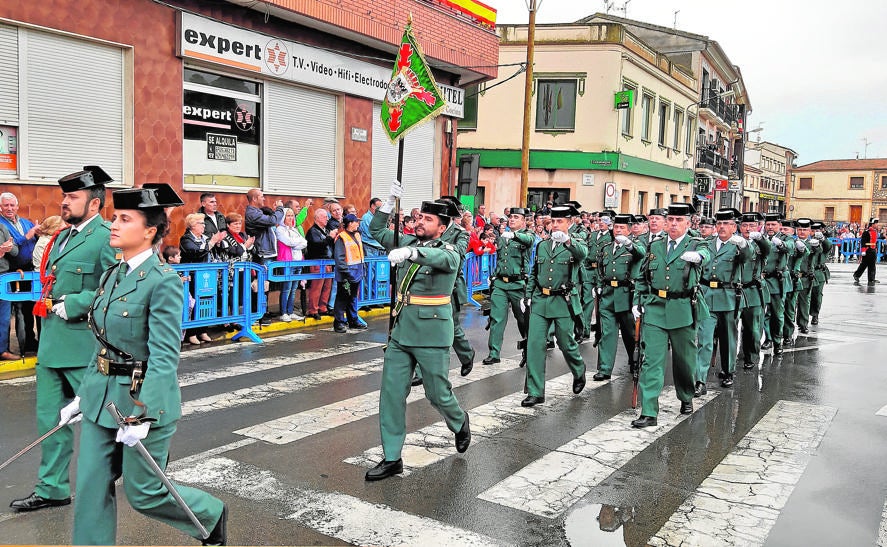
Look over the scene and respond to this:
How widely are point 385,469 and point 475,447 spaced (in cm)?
108

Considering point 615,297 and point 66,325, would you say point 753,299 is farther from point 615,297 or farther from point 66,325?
point 66,325

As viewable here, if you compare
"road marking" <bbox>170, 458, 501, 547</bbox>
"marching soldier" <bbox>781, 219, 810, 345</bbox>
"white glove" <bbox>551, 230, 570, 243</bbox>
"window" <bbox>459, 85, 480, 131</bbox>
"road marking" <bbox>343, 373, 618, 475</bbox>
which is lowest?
"road marking" <bbox>343, 373, 618, 475</bbox>

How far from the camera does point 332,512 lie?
16.0ft

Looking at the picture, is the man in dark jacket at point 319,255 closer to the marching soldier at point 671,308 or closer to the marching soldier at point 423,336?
the marching soldier at point 671,308

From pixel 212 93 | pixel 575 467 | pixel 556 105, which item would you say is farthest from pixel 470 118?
pixel 575 467

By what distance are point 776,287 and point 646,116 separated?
2480 cm

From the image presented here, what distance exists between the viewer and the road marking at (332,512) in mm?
4527

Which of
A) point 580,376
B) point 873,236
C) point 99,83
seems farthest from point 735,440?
point 873,236

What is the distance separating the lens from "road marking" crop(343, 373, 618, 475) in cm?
600

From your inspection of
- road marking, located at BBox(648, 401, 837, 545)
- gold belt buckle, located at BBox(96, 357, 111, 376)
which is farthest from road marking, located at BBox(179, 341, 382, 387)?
road marking, located at BBox(648, 401, 837, 545)

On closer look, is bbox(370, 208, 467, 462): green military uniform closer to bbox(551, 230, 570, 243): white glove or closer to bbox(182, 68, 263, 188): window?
bbox(551, 230, 570, 243): white glove

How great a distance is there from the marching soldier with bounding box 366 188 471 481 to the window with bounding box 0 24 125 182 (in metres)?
8.09

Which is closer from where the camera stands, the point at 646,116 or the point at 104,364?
the point at 104,364

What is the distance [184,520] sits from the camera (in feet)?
12.2
